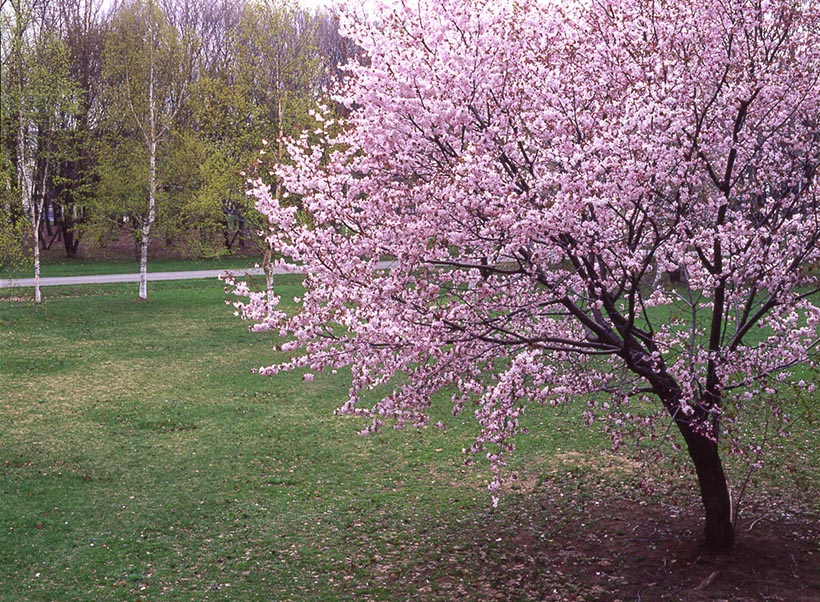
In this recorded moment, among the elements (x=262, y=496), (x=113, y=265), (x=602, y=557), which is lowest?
(x=262, y=496)

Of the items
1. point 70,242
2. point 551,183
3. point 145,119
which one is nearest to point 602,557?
point 551,183

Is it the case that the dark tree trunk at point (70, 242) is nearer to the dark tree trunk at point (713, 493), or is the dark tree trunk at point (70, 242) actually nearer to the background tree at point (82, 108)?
the background tree at point (82, 108)

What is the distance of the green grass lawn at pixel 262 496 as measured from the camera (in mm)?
9148

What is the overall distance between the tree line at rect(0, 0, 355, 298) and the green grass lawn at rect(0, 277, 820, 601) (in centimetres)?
777

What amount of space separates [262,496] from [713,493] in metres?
6.39

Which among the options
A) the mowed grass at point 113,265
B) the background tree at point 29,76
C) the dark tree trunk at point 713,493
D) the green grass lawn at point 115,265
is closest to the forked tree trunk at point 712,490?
the dark tree trunk at point 713,493

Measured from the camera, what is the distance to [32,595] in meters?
8.77

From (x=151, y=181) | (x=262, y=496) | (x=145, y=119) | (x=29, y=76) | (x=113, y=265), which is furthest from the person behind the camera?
(x=113, y=265)

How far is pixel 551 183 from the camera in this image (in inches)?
273

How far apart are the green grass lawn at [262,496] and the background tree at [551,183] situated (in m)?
2.20

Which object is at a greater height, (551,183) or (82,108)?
(82,108)

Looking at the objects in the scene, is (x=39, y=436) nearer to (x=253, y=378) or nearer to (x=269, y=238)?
(x=253, y=378)

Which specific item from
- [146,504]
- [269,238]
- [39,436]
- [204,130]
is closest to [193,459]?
[146,504]

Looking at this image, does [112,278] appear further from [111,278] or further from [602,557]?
[602,557]
